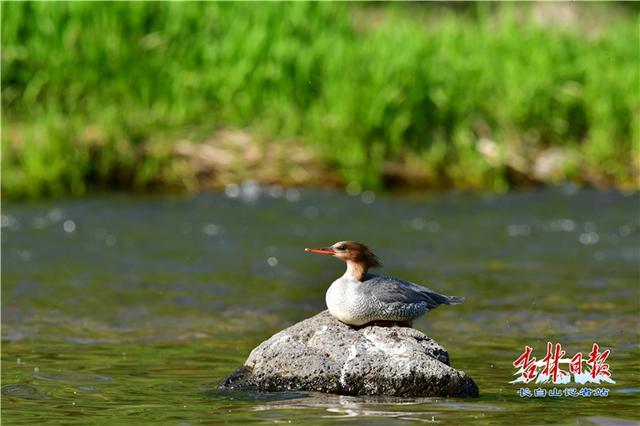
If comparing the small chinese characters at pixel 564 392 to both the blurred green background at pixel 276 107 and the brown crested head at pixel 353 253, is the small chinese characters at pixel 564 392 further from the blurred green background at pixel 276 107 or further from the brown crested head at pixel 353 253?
the blurred green background at pixel 276 107

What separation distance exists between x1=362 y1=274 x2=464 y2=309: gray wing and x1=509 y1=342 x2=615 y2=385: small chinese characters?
0.69m

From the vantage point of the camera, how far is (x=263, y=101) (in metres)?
15.7

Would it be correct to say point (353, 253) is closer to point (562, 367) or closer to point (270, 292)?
point (562, 367)

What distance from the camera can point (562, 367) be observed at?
7.78 m

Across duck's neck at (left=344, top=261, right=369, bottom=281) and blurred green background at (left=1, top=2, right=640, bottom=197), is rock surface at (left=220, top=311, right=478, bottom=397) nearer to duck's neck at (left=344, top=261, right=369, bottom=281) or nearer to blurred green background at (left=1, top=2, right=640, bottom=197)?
duck's neck at (left=344, top=261, right=369, bottom=281)

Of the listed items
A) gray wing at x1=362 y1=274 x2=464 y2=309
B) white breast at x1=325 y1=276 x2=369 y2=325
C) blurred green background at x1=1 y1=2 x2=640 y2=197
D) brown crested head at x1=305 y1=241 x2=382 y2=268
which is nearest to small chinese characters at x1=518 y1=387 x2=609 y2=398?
gray wing at x1=362 y1=274 x2=464 y2=309

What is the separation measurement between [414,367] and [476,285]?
170 inches

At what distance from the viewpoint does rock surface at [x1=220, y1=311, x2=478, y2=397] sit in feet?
22.4


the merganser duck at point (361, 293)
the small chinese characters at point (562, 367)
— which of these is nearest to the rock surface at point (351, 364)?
the merganser duck at point (361, 293)

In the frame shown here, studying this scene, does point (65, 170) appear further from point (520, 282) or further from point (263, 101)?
point (520, 282)

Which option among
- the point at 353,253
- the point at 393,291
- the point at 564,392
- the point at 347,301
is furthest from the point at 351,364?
the point at 564,392

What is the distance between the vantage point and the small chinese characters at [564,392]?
6914 mm

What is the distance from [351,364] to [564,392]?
3.66ft

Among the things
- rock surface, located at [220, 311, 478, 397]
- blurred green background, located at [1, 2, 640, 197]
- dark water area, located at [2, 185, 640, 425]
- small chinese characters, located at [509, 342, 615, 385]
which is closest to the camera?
dark water area, located at [2, 185, 640, 425]
